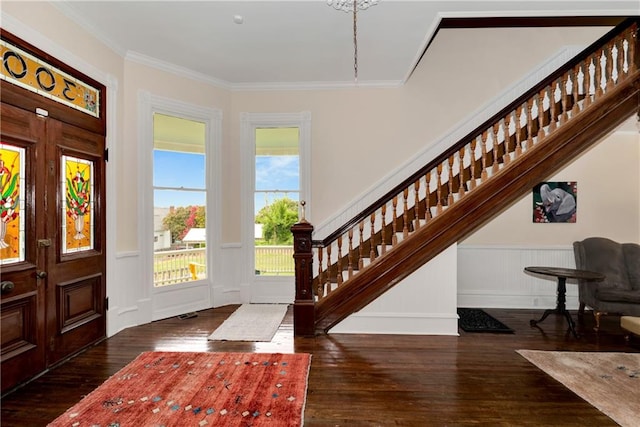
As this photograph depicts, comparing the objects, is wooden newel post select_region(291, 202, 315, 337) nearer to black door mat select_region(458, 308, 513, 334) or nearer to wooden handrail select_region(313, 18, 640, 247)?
wooden handrail select_region(313, 18, 640, 247)

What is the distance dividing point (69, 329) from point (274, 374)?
1.98 metres

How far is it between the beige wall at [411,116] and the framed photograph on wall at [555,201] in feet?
0.39

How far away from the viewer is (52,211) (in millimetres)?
2928

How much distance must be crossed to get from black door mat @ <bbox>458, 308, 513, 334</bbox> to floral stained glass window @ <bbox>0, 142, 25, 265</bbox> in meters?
4.34

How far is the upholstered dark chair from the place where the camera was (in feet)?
12.8

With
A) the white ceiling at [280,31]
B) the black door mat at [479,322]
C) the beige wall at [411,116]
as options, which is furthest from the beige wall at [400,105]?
the black door mat at [479,322]

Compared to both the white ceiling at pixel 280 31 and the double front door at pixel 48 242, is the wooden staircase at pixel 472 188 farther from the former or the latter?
the double front door at pixel 48 242

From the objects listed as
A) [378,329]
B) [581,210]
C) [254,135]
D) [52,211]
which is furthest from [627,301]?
[52,211]

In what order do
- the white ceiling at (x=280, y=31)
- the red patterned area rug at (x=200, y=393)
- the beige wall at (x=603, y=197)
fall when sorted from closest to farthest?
the red patterned area rug at (x=200, y=393)
the white ceiling at (x=280, y=31)
the beige wall at (x=603, y=197)

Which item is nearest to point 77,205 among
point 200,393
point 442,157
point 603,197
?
point 200,393

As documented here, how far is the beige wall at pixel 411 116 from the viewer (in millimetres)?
4750

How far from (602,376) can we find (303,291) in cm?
271

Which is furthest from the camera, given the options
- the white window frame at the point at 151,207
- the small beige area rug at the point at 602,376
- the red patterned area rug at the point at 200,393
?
the white window frame at the point at 151,207

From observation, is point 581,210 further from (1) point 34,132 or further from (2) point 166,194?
(1) point 34,132
